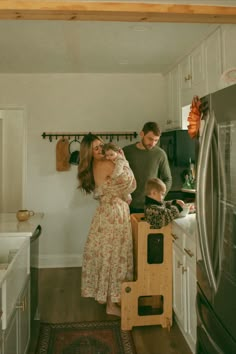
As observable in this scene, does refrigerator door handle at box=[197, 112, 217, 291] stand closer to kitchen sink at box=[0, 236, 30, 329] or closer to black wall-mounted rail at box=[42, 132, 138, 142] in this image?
kitchen sink at box=[0, 236, 30, 329]

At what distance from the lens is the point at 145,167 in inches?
130

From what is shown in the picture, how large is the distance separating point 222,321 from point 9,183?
337cm

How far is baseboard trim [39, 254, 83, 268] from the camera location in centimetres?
406

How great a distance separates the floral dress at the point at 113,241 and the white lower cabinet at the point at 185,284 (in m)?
0.42

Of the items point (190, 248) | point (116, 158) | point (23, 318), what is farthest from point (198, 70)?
point (23, 318)

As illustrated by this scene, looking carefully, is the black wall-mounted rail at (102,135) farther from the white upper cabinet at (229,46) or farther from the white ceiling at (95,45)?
the white upper cabinet at (229,46)

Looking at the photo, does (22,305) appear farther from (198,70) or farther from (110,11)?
(198,70)

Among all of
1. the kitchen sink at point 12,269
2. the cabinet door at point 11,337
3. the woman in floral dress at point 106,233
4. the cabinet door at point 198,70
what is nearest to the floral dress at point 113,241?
the woman in floral dress at point 106,233

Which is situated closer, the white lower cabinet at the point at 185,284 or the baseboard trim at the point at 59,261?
the white lower cabinet at the point at 185,284

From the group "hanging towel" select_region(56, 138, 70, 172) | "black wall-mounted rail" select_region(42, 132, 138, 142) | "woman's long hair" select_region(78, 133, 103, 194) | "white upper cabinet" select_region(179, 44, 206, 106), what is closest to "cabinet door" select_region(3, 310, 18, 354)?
"woman's long hair" select_region(78, 133, 103, 194)

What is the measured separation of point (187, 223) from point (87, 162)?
38.7 inches

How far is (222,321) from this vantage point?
46.8 inches

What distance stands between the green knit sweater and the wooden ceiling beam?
Result: 5.88 feet

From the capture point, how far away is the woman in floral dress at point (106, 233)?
108 inches
